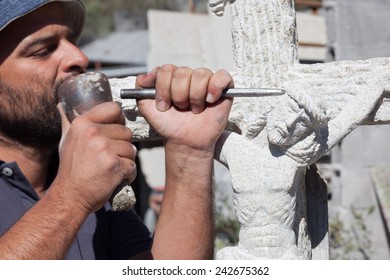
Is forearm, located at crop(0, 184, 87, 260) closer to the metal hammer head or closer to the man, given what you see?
the man

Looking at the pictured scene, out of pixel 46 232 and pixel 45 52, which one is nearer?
pixel 46 232

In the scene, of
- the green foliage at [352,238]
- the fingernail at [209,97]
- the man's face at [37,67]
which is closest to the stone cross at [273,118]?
the fingernail at [209,97]

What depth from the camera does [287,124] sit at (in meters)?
2.32

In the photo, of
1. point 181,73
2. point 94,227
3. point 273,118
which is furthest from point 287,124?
point 94,227

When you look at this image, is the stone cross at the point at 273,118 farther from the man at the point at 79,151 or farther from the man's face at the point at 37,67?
the man's face at the point at 37,67

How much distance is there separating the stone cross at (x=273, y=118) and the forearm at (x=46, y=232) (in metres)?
0.55

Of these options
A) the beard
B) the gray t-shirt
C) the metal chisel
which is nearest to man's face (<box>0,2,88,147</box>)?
the beard

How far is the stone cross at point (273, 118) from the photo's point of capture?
8.03ft

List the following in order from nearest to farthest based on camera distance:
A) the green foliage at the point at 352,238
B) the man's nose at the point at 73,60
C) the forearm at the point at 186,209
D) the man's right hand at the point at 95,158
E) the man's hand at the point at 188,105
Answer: the man's right hand at the point at 95,158, the man's hand at the point at 188,105, the forearm at the point at 186,209, the man's nose at the point at 73,60, the green foliage at the point at 352,238

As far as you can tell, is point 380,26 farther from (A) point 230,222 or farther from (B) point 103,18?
(B) point 103,18

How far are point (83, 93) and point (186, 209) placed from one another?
444 mm

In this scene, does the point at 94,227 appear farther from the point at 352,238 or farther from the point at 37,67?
the point at 352,238

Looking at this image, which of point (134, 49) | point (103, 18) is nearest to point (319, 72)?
point (134, 49)

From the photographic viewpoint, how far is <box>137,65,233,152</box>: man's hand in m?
2.21
